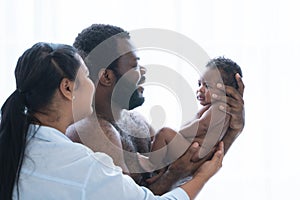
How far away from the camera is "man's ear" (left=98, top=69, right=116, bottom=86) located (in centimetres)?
101

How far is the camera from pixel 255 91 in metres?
1.69

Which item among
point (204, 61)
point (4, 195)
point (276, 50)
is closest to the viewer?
point (4, 195)

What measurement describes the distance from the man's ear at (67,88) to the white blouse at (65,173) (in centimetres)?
8

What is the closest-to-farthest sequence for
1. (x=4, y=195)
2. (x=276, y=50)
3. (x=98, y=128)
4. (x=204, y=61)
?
(x=4, y=195), (x=98, y=128), (x=204, y=61), (x=276, y=50)

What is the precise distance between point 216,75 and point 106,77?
0.27 m

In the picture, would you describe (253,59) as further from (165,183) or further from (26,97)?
(26,97)

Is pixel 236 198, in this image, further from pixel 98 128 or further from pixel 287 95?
pixel 98 128

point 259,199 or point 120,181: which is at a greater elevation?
point 120,181

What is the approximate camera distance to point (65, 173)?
2.80 ft

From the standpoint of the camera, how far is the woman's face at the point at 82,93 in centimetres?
92

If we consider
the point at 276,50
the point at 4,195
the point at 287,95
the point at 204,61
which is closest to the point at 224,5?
the point at 276,50

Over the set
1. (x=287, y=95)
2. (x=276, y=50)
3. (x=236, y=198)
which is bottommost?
(x=236, y=198)

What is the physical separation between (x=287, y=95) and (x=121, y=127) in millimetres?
834

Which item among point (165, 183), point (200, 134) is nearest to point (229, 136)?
point (200, 134)
